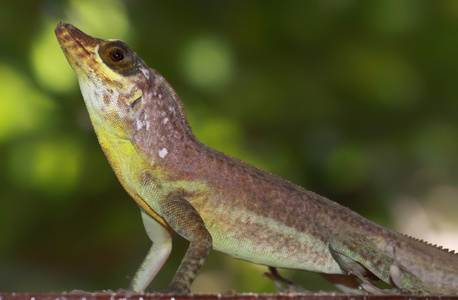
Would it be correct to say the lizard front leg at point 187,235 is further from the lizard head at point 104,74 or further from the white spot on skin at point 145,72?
the white spot on skin at point 145,72

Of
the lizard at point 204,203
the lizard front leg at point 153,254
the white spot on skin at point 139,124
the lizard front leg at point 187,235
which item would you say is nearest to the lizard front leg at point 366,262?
the lizard at point 204,203

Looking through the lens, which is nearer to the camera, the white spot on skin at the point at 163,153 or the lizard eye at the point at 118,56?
the lizard eye at the point at 118,56

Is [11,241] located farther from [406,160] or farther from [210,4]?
[406,160]

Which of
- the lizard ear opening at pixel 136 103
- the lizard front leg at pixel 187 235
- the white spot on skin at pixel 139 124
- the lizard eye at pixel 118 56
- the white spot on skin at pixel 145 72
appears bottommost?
the lizard front leg at pixel 187 235

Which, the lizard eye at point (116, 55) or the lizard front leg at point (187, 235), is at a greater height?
the lizard eye at point (116, 55)

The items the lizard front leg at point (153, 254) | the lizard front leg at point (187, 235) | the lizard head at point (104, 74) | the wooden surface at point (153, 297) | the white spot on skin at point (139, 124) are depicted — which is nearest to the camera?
the wooden surface at point (153, 297)

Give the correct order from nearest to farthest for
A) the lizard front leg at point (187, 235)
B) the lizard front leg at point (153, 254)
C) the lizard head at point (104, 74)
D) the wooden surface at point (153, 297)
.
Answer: the wooden surface at point (153, 297)
the lizard front leg at point (187, 235)
the lizard head at point (104, 74)
the lizard front leg at point (153, 254)

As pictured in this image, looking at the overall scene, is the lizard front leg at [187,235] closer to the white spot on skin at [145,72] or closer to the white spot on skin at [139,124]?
the white spot on skin at [139,124]

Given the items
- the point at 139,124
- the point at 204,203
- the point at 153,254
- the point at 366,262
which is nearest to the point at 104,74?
the point at 139,124
